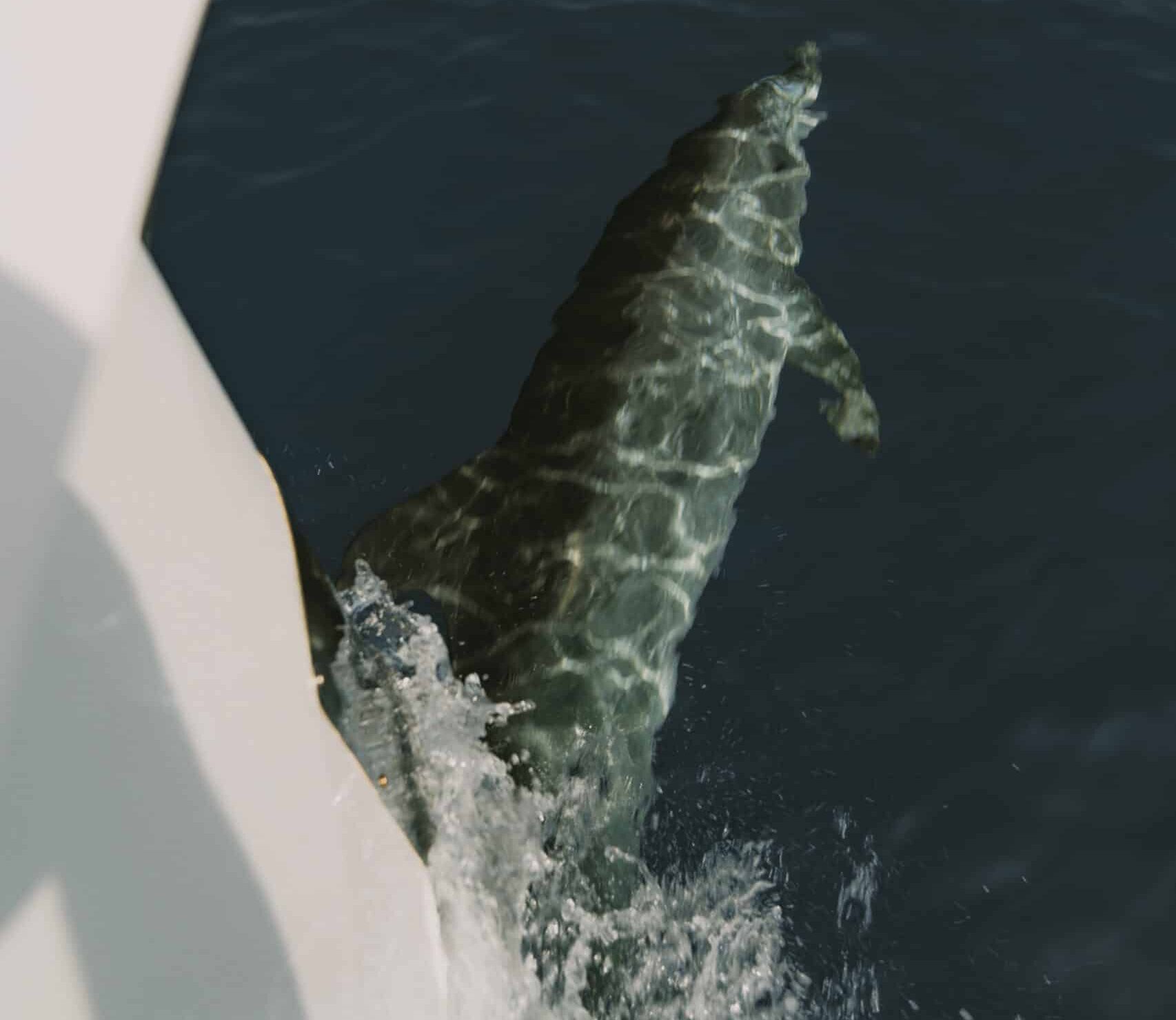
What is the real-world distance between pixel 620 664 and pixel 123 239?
247 cm

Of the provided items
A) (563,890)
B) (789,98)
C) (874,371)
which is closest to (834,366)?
(874,371)

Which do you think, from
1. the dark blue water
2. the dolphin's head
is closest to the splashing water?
the dark blue water

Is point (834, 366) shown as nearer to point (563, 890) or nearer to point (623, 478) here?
point (623, 478)

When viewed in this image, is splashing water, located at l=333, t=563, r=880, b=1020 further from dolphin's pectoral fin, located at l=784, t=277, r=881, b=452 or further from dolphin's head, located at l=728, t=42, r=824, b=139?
dolphin's head, located at l=728, t=42, r=824, b=139

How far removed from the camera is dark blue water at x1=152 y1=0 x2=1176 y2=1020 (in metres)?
4.22

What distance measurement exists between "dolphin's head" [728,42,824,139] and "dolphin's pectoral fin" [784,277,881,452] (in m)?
1.17

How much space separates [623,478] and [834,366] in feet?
5.06

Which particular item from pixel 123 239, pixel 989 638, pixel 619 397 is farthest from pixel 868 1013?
pixel 123 239

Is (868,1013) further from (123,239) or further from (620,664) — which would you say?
(123,239)

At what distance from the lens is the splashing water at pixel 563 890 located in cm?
325

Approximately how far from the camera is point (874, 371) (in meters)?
5.79

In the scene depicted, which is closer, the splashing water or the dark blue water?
the splashing water

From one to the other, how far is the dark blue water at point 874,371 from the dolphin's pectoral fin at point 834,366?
11 centimetres

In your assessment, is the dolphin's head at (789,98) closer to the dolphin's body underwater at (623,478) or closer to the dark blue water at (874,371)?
the dark blue water at (874,371)
